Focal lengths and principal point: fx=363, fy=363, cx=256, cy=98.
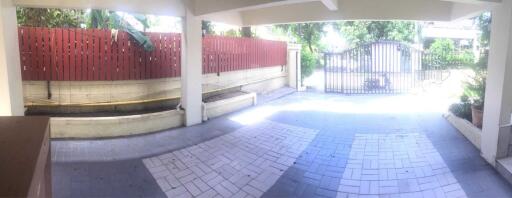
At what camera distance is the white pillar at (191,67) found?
27.5ft

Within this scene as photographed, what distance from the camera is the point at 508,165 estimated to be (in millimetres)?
5344

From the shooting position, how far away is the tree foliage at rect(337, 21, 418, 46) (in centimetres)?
2386

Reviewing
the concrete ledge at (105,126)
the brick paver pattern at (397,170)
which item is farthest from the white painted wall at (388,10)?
the concrete ledge at (105,126)

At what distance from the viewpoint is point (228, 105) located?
10242 mm

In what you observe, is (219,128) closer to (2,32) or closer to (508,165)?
(2,32)

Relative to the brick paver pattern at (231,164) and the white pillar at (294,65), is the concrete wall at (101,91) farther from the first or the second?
the white pillar at (294,65)

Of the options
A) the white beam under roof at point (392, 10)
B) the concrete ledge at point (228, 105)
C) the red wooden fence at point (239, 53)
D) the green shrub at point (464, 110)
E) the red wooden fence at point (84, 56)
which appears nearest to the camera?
the red wooden fence at point (84, 56)

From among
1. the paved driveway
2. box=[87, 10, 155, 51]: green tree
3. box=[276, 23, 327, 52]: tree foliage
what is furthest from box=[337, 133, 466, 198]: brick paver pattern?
box=[276, 23, 327, 52]: tree foliage

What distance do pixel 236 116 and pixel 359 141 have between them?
3642 mm

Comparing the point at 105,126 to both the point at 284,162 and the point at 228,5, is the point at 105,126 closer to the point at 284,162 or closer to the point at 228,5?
the point at 228,5

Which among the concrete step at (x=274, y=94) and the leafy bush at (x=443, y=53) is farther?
the leafy bush at (x=443, y=53)

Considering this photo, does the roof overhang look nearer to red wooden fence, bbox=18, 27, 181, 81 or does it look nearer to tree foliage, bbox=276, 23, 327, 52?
red wooden fence, bbox=18, 27, 181, 81

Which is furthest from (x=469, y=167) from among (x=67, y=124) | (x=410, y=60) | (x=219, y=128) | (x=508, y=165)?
(x=410, y=60)

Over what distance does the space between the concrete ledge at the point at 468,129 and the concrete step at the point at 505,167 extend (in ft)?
3.40
